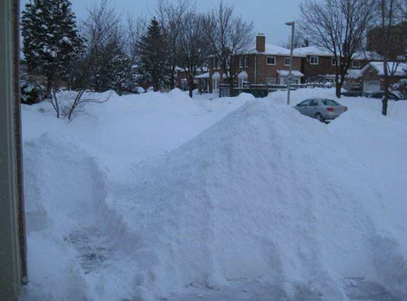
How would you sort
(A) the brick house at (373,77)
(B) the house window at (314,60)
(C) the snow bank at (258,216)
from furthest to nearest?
(B) the house window at (314,60) < (A) the brick house at (373,77) < (C) the snow bank at (258,216)

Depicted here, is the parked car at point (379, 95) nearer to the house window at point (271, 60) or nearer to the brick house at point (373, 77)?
the brick house at point (373, 77)

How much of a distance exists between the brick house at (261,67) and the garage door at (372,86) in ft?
28.6

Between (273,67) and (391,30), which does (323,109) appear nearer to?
(391,30)

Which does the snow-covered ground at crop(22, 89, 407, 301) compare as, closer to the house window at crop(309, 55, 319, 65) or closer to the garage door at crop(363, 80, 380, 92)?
the garage door at crop(363, 80, 380, 92)

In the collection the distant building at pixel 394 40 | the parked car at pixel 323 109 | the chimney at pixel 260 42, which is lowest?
the parked car at pixel 323 109

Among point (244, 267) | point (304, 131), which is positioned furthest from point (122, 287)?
point (304, 131)

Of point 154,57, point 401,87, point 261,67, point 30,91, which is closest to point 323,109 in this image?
point 401,87

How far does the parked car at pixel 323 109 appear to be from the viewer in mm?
23578

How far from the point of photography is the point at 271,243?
5449 mm

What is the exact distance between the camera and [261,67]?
4900 cm

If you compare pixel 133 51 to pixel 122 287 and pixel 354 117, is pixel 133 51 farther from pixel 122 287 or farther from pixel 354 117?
pixel 122 287

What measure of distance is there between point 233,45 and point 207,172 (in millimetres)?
36946

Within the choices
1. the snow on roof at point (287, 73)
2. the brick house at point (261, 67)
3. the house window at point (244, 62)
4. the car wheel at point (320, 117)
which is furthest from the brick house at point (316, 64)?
the car wheel at point (320, 117)

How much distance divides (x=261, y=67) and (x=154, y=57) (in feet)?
49.3
